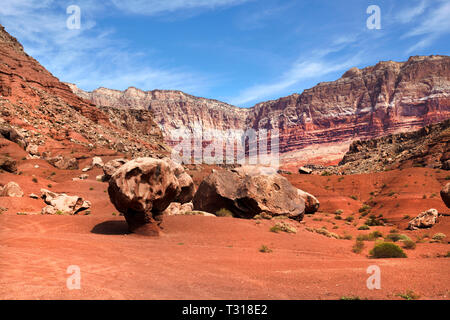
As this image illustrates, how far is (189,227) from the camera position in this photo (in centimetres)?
1573

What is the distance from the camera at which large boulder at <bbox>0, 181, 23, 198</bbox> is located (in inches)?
839

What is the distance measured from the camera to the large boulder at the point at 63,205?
19.5 metres

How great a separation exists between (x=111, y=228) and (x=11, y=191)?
10.7 metres

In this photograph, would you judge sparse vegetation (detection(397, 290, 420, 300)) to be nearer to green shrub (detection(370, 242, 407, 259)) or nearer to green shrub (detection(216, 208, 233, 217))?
green shrub (detection(370, 242, 407, 259))

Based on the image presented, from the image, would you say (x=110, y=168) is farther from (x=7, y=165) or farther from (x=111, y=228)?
(x=111, y=228)

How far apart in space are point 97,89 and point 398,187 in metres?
165

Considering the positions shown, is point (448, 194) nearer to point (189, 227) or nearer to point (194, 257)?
point (189, 227)

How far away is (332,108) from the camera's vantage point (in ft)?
492

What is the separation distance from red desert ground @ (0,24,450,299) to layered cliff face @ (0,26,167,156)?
0.32m

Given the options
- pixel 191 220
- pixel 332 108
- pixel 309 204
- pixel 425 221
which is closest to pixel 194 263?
pixel 191 220

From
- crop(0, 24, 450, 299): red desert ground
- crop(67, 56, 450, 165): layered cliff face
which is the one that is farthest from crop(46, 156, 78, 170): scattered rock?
crop(67, 56, 450, 165): layered cliff face

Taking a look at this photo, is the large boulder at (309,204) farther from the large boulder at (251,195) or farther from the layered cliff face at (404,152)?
the layered cliff face at (404,152)
